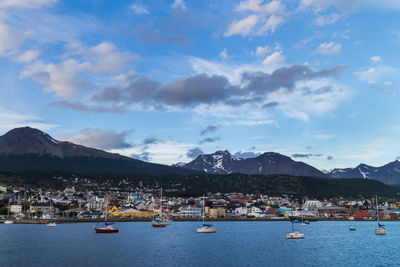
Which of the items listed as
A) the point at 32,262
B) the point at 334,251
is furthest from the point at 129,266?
the point at 334,251

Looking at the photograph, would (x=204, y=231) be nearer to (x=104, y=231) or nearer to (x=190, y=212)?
(x=104, y=231)

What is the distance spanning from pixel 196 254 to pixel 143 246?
12071mm

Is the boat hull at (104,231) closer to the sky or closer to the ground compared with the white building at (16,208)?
closer to the ground

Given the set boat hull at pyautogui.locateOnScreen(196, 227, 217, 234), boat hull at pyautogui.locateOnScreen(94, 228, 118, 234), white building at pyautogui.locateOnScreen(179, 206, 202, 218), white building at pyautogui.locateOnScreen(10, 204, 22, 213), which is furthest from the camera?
white building at pyautogui.locateOnScreen(179, 206, 202, 218)

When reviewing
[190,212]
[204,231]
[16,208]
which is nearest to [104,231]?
[204,231]

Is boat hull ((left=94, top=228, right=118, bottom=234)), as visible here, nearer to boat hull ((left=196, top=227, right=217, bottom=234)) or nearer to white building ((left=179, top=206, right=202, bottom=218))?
boat hull ((left=196, top=227, right=217, bottom=234))

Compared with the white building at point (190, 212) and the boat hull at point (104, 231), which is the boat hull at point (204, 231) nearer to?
the boat hull at point (104, 231)

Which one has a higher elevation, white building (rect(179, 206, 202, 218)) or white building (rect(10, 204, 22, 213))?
white building (rect(10, 204, 22, 213))

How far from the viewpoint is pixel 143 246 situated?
63.2m

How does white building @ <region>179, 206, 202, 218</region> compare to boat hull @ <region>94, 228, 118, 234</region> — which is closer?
boat hull @ <region>94, 228, 118, 234</region>

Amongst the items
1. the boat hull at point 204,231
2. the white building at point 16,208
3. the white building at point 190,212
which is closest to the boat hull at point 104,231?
the boat hull at point 204,231

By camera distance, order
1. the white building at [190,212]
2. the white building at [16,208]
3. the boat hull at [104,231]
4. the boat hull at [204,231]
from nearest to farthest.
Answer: the boat hull at [104,231], the boat hull at [204,231], the white building at [16,208], the white building at [190,212]

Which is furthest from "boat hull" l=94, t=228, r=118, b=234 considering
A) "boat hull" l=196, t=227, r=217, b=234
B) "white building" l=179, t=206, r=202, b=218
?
"white building" l=179, t=206, r=202, b=218

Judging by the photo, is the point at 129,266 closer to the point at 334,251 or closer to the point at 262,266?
the point at 262,266
